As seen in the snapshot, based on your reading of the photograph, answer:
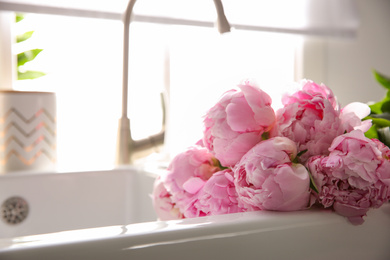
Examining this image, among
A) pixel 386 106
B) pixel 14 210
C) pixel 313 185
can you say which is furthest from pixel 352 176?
pixel 14 210

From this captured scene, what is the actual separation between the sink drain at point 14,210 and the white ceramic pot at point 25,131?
10 cm

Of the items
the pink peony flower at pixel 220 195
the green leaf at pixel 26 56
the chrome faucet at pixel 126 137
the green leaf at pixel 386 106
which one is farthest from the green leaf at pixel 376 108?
the green leaf at pixel 26 56

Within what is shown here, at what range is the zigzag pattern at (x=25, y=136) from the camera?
1.00m

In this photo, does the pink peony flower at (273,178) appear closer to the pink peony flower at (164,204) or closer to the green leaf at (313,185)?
the green leaf at (313,185)

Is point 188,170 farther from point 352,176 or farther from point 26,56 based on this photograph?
point 26,56

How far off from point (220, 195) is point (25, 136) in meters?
0.71

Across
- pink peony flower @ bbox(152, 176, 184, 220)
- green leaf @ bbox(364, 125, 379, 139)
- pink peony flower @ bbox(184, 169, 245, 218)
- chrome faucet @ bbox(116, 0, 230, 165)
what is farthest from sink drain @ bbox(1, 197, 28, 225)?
green leaf @ bbox(364, 125, 379, 139)

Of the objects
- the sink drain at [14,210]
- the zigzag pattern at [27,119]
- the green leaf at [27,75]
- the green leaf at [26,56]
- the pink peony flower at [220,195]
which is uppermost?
the green leaf at [26,56]

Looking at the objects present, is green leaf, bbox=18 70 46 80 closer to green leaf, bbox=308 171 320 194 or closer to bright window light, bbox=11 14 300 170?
bright window light, bbox=11 14 300 170

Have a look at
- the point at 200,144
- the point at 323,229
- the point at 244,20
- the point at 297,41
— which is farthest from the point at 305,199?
the point at 297,41

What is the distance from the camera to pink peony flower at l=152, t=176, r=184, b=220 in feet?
1.75

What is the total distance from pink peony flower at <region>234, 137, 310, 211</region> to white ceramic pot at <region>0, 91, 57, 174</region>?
739 millimetres

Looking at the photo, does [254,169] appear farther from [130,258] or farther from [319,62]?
[319,62]

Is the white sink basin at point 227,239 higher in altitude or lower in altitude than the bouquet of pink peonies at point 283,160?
lower
